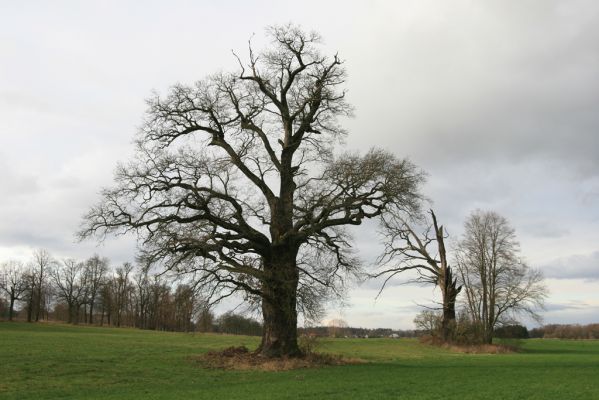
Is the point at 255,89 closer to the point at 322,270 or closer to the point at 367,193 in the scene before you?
the point at 367,193

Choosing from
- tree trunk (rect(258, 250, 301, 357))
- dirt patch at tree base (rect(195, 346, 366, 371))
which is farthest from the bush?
tree trunk (rect(258, 250, 301, 357))

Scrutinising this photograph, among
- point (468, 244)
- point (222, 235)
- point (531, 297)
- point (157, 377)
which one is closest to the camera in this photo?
point (157, 377)

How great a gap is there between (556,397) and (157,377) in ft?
51.2

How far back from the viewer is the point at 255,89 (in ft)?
103

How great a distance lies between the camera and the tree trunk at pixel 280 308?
2781 cm

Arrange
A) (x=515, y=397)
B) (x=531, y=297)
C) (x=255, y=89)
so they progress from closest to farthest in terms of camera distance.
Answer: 1. (x=515, y=397)
2. (x=255, y=89)
3. (x=531, y=297)

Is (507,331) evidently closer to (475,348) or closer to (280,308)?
(475,348)

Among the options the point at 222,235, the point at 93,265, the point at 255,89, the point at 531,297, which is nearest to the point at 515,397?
the point at 222,235

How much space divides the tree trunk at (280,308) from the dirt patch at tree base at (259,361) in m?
0.64

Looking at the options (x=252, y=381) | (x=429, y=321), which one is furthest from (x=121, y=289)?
(x=252, y=381)

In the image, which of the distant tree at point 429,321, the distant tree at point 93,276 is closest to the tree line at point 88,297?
the distant tree at point 93,276

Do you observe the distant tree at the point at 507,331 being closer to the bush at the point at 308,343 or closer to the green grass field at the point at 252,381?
the green grass field at the point at 252,381

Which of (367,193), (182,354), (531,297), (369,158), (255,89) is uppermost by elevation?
(255,89)

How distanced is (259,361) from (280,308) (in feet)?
9.72
